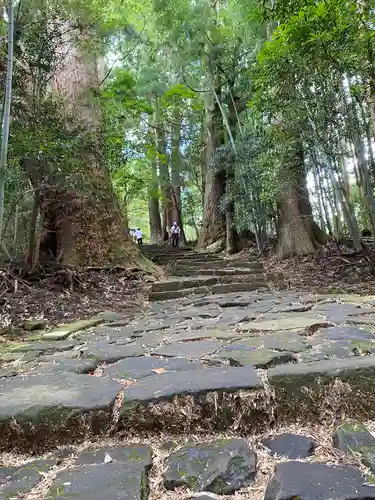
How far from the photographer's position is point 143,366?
1.96 m

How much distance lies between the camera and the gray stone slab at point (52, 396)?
143 cm

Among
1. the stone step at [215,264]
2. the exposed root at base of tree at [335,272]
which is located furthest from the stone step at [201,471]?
the stone step at [215,264]

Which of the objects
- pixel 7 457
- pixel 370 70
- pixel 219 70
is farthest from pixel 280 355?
pixel 219 70

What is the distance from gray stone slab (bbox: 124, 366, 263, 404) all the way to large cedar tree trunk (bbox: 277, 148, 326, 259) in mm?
6831

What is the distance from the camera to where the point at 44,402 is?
1.49 m

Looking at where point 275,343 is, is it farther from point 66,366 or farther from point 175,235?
point 175,235

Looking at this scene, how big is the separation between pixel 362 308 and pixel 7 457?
2984 millimetres

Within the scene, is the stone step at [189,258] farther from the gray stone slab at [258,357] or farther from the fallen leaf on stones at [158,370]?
the fallen leaf on stones at [158,370]

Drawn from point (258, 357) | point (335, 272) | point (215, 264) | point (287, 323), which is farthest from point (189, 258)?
point (258, 357)

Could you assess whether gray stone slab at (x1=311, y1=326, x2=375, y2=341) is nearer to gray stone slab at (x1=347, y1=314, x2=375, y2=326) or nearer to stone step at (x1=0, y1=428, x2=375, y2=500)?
gray stone slab at (x1=347, y1=314, x2=375, y2=326)

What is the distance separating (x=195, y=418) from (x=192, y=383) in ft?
0.51

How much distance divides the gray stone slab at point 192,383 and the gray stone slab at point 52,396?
4.3 inches

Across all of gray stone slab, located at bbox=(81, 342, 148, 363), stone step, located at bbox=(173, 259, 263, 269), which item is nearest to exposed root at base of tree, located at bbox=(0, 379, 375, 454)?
gray stone slab, located at bbox=(81, 342, 148, 363)

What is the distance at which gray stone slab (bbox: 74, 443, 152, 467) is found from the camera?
124cm
